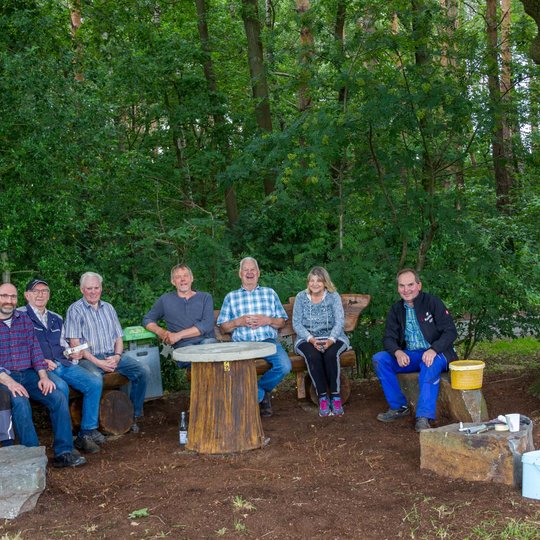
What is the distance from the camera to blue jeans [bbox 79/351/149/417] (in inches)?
247

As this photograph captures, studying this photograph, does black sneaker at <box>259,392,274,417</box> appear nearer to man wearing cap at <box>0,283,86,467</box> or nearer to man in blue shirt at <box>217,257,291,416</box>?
man in blue shirt at <box>217,257,291,416</box>

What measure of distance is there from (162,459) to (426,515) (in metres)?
2.13

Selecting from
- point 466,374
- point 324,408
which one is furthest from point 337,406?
point 466,374

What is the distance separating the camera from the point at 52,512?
4.18 m

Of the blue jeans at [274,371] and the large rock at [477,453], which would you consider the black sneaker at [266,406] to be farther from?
the large rock at [477,453]

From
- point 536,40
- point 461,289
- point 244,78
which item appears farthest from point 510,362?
point 244,78

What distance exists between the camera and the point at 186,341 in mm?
6559

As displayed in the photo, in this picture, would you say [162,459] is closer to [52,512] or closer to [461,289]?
[52,512]

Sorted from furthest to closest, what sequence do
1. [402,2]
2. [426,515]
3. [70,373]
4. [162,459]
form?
[402,2] < [70,373] < [162,459] < [426,515]

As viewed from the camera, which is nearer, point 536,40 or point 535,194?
point 536,40

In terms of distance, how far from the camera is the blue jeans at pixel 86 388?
5730mm

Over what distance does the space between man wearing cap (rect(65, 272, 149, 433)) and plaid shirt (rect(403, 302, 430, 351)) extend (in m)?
2.28

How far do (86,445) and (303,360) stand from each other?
2.09 metres

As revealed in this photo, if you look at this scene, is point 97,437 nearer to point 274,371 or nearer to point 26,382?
point 26,382
